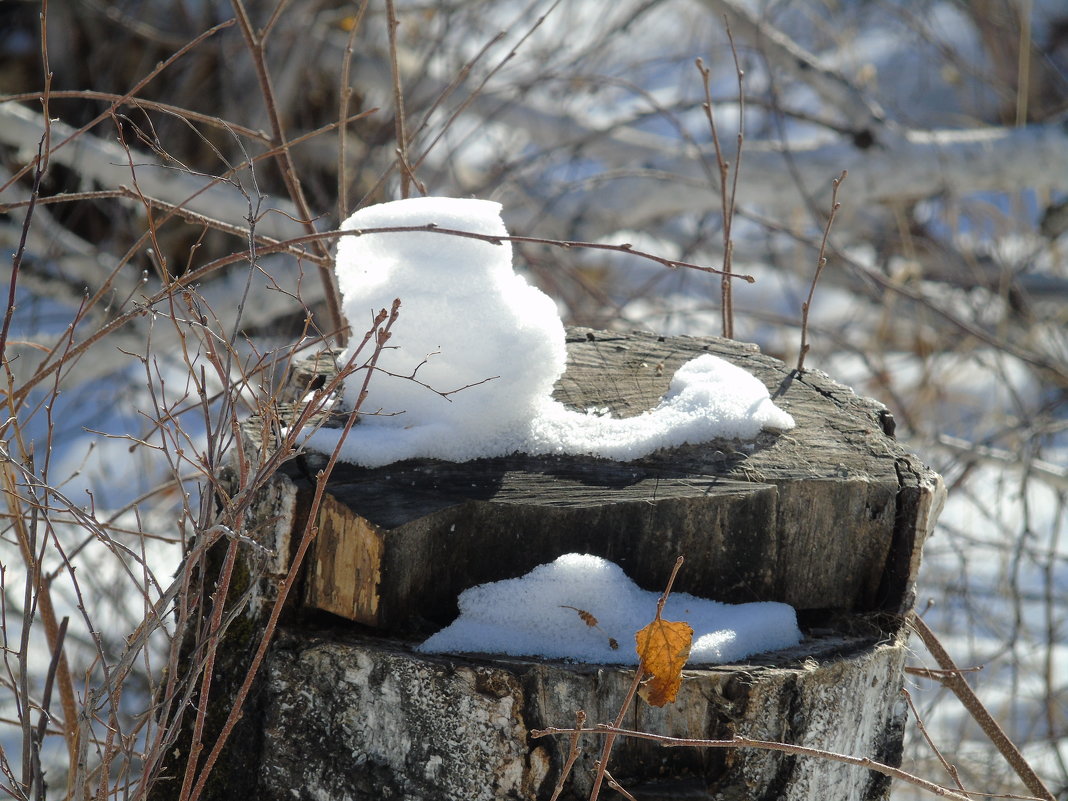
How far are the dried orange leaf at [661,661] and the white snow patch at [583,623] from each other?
0.04 m

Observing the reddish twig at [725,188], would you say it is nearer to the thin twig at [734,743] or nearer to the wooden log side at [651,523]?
the wooden log side at [651,523]

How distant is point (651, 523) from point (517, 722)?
294mm

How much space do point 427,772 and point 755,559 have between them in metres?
0.48

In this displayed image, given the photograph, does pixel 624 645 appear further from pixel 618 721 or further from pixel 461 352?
pixel 461 352

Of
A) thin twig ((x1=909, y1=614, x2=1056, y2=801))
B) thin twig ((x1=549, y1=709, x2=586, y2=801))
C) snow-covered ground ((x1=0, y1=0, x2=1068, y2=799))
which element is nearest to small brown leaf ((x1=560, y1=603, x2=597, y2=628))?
thin twig ((x1=549, y1=709, x2=586, y2=801))

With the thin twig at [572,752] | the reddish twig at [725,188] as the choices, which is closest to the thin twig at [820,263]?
the reddish twig at [725,188]

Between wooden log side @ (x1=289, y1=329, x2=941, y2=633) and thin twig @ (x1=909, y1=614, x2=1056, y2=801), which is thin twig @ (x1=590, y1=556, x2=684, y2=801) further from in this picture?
thin twig @ (x1=909, y1=614, x2=1056, y2=801)

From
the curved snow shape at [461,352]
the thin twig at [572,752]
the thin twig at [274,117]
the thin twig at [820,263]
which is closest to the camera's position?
the thin twig at [572,752]

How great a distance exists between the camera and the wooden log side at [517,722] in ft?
3.41

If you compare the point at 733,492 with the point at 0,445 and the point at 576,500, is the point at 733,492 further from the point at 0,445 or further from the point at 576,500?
the point at 0,445

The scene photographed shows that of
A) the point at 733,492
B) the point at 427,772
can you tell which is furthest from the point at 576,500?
the point at 427,772

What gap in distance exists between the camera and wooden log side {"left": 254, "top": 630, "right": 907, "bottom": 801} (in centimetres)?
104

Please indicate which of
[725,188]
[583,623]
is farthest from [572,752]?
[725,188]

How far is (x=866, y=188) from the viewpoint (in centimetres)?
349
